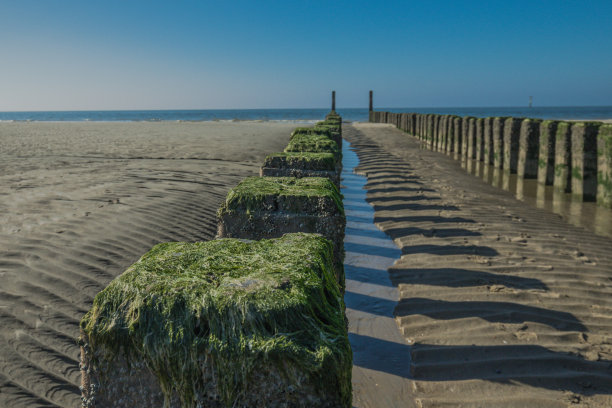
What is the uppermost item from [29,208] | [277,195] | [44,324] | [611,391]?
[277,195]

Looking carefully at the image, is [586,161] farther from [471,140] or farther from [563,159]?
[471,140]

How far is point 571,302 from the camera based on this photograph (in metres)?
4.15

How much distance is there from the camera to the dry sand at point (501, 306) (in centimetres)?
298

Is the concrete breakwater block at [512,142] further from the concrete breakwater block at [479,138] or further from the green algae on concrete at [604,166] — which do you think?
the green algae on concrete at [604,166]

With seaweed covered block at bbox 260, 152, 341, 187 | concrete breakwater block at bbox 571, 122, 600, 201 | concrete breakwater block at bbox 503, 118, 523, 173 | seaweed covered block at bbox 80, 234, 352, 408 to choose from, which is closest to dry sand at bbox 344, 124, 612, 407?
seaweed covered block at bbox 260, 152, 341, 187

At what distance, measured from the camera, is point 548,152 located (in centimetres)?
1055

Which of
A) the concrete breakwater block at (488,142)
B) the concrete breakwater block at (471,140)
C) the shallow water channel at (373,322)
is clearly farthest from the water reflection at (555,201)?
the concrete breakwater block at (471,140)

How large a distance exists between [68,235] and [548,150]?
1015 cm

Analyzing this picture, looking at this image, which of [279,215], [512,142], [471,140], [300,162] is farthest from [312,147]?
[471,140]

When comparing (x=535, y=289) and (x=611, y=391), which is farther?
(x=535, y=289)

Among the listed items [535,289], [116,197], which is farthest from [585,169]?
[116,197]

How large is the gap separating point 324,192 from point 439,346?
58.1 inches

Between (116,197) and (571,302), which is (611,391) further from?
(116,197)

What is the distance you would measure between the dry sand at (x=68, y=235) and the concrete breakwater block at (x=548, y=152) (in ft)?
22.2
